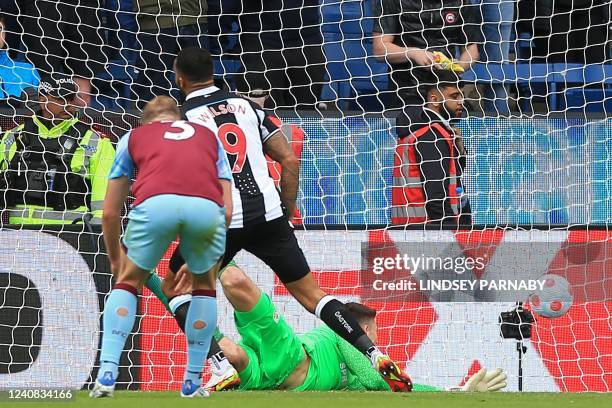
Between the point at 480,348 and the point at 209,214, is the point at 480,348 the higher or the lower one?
the lower one

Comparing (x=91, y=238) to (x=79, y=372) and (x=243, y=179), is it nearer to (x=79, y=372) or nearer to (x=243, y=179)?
(x=79, y=372)

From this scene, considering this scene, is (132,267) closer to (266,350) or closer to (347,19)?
(266,350)

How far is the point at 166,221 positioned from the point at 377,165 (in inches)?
151

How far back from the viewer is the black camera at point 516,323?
8.69m

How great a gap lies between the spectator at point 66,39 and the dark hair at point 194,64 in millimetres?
2830

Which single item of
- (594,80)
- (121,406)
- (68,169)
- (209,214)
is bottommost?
(121,406)

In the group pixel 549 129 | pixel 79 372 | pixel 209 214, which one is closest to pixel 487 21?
pixel 549 129

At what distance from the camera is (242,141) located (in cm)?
689

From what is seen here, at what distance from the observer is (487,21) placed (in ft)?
33.3

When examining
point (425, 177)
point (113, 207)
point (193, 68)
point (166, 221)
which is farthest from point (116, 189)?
point (425, 177)

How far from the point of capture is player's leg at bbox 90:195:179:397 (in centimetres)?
567

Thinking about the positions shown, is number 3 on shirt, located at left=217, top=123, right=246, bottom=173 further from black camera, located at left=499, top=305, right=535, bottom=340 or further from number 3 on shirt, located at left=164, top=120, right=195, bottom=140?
black camera, located at left=499, top=305, right=535, bottom=340

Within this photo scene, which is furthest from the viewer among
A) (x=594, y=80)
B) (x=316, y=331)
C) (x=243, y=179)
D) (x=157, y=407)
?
(x=594, y=80)

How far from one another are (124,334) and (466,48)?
4830 mm
